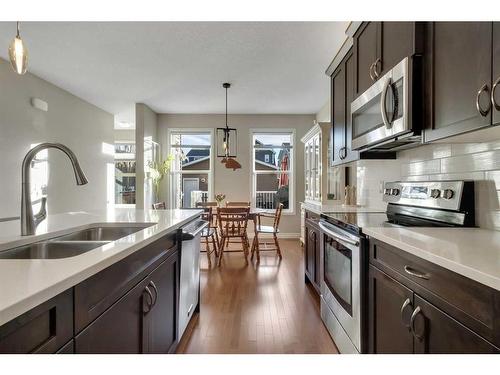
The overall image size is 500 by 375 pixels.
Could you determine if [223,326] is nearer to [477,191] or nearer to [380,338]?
[380,338]

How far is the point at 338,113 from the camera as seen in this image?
9.21 ft

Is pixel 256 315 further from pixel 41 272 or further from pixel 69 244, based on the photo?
pixel 41 272

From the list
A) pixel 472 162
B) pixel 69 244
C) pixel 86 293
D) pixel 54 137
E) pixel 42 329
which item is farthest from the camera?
pixel 54 137

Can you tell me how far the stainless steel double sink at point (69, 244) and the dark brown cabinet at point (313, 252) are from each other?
1566mm

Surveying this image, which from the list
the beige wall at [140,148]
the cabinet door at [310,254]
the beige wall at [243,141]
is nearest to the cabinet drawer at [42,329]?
the cabinet door at [310,254]

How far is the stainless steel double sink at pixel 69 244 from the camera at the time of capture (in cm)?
121

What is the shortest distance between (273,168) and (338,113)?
11.8ft

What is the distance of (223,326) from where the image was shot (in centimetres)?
225

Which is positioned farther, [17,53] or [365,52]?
[365,52]

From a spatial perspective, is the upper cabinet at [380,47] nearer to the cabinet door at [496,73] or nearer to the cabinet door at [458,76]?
the cabinet door at [458,76]

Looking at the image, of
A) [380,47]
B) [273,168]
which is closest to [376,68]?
[380,47]

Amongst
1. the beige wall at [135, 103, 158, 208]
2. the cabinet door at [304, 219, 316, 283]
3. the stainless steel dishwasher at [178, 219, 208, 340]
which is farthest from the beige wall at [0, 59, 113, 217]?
the cabinet door at [304, 219, 316, 283]
